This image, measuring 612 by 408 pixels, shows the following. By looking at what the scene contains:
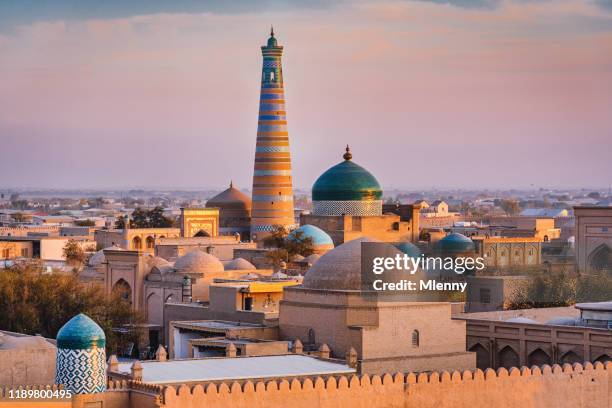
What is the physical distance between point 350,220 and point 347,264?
2144cm

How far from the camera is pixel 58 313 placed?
105 ft

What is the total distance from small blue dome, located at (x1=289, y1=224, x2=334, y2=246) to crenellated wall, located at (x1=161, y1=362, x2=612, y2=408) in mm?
18980

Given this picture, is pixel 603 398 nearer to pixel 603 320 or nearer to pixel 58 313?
pixel 603 320

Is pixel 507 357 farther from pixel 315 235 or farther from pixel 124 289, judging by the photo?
pixel 315 235

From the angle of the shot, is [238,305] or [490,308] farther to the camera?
[490,308]

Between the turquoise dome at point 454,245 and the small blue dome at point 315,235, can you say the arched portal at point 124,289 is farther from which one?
the turquoise dome at point 454,245

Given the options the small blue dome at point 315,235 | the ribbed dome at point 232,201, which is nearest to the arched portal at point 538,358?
the small blue dome at point 315,235

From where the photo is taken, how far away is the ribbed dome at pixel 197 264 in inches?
1385

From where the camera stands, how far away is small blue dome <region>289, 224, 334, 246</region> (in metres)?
42.0

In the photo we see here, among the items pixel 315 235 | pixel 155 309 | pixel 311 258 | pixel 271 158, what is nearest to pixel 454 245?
pixel 311 258

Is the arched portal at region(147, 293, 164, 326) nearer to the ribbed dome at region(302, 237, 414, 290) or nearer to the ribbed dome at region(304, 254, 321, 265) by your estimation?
the ribbed dome at region(304, 254, 321, 265)

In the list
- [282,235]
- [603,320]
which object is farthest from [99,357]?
[282,235]

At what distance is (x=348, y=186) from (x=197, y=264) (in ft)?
37.1

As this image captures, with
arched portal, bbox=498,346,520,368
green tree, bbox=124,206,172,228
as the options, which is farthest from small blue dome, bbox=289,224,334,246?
green tree, bbox=124,206,172,228
